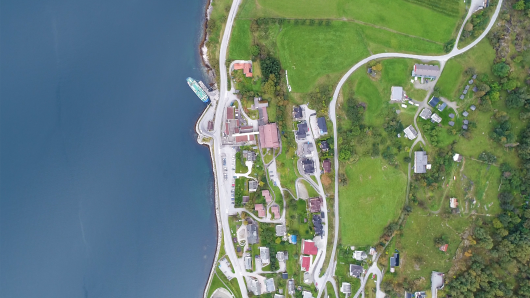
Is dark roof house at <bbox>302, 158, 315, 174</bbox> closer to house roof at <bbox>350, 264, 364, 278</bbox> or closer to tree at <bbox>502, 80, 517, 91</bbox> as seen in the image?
house roof at <bbox>350, 264, 364, 278</bbox>

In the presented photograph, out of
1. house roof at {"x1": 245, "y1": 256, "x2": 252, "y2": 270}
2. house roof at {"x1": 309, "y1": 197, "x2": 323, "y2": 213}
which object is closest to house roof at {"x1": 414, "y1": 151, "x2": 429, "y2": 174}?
house roof at {"x1": 309, "y1": 197, "x2": 323, "y2": 213}

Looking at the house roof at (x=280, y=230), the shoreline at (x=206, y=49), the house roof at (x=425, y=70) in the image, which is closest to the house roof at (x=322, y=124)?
the house roof at (x=425, y=70)

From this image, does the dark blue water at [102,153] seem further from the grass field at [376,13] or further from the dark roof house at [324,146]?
the dark roof house at [324,146]

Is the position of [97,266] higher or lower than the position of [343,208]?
lower

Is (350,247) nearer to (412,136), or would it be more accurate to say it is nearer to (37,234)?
(412,136)

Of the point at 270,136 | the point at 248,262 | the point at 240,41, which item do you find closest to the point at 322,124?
the point at 270,136

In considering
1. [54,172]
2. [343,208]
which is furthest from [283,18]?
[54,172]
